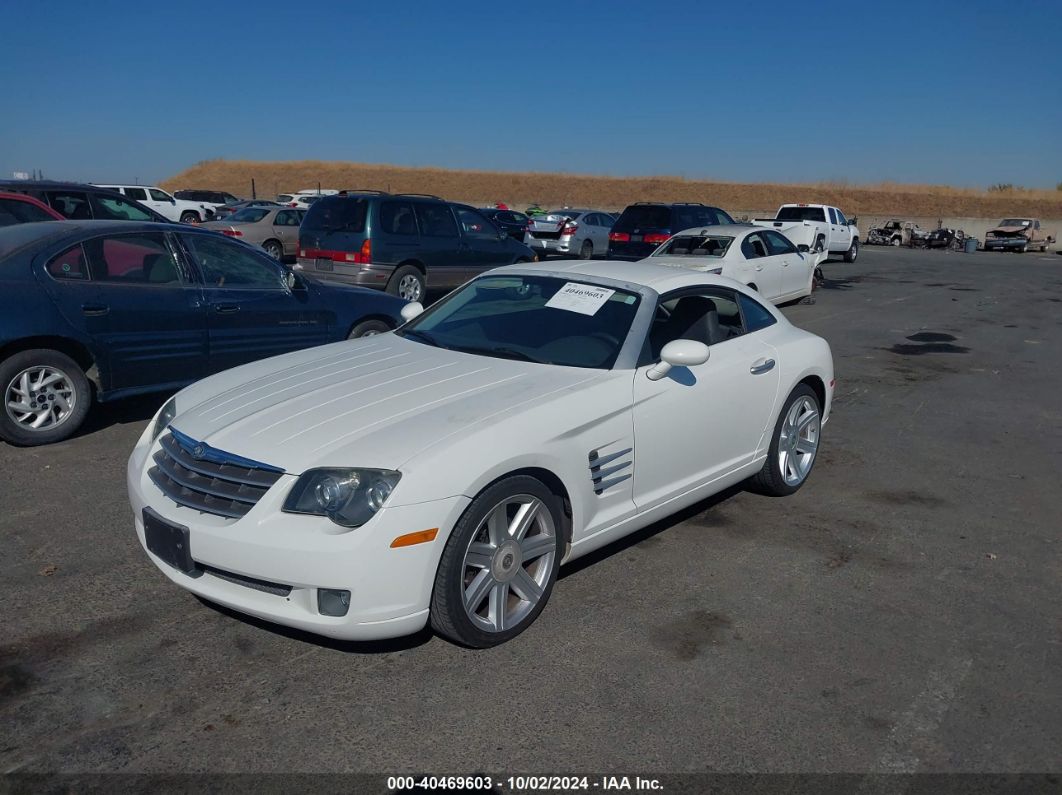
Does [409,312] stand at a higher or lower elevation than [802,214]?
higher

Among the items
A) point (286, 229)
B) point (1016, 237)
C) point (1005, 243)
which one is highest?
point (286, 229)

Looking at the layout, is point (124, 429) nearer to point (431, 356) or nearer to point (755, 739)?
point (431, 356)

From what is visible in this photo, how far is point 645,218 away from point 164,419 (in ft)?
52.9

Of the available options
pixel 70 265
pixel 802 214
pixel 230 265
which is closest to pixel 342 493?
pixel 70 265

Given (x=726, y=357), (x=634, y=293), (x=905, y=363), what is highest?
(x=634, y=293)

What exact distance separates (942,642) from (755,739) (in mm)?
1258

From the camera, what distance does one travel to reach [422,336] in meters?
5.27

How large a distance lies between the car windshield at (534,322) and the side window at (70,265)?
9.31 feet

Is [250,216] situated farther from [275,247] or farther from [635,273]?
[635,273]

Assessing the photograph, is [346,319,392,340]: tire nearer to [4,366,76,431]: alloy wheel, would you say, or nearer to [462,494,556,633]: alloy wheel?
[4,366,76,431]: alloy wheel

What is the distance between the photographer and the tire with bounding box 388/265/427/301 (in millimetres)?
13180

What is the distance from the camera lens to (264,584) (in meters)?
3.49

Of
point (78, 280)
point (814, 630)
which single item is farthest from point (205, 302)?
point (814, 630)

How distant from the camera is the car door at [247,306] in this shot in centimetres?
732
